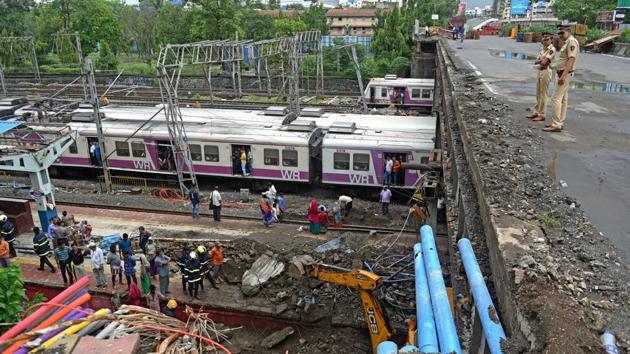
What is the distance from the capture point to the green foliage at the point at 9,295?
6250 millimetres

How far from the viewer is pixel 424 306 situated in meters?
4.80

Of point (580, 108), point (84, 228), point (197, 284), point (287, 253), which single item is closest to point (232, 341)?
point (197, 284)

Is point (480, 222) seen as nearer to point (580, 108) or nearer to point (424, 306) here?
point (424, 306)

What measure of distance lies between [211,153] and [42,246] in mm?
7994

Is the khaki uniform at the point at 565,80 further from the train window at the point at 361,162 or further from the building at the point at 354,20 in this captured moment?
the building at the point at 354,20

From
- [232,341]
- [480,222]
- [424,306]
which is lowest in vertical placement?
[232,341]

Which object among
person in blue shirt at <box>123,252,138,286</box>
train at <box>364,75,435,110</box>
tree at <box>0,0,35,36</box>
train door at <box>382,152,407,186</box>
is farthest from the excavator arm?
tree at <box>0,0,35,36</box>

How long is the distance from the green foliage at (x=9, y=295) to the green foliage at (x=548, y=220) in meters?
6.63

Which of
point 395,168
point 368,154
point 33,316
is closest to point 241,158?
point 368,154

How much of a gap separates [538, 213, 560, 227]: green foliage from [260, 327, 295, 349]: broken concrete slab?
24.4 ft

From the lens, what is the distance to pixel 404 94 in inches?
1249

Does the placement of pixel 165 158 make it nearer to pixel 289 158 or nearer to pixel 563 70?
pixel 289 158

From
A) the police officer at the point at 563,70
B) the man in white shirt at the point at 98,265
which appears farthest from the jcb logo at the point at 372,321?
the man in white shirt at the point at 98,265

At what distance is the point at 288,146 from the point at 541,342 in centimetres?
1557
